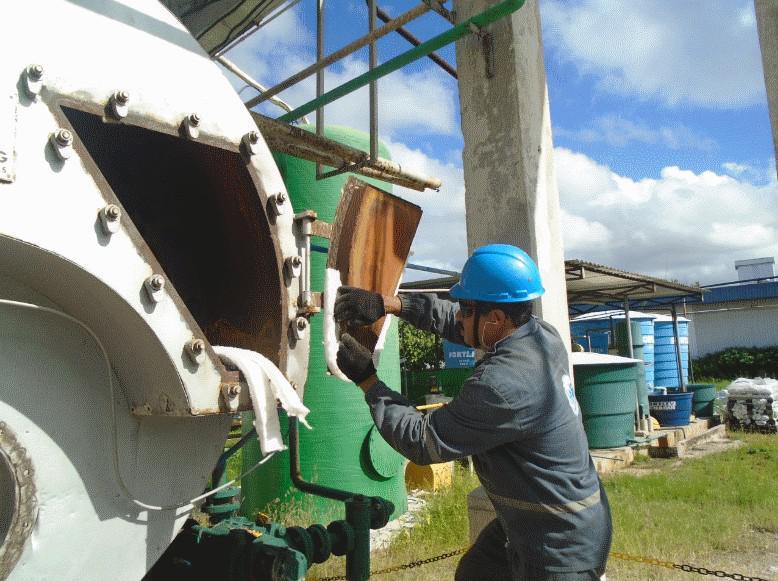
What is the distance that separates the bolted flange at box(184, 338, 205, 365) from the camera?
1409 mm

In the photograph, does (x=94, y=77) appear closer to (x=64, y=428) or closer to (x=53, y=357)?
(x=53, y=357)

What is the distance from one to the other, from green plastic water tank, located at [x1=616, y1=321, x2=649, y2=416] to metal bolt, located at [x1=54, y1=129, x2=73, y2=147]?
10129 millimetres

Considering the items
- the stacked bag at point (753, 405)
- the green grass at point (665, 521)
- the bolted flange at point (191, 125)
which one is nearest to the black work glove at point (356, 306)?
the bolted flange at point (191, 125)

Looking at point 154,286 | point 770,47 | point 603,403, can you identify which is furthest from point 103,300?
point 603,403

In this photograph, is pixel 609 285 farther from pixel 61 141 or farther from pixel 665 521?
pixel 61 141

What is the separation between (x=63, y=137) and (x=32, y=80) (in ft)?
0.40

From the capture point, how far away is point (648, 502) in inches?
240

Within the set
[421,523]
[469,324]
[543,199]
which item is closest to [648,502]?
[421,523]

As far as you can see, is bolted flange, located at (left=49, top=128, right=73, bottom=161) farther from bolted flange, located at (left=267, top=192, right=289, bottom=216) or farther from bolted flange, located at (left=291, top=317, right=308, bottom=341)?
bolted flange, located at (left=291, top=317, right=308, bottom=341)

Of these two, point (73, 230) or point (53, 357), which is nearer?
point (73, 230)

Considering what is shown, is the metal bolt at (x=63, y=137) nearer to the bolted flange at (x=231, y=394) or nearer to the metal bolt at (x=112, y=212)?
the metal bolt at (x=112, y=212)

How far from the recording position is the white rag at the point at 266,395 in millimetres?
1499

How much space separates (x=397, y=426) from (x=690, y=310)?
2745cm

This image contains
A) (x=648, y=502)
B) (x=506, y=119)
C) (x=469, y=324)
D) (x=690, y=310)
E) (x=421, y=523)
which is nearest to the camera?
(x=469, y=324)
